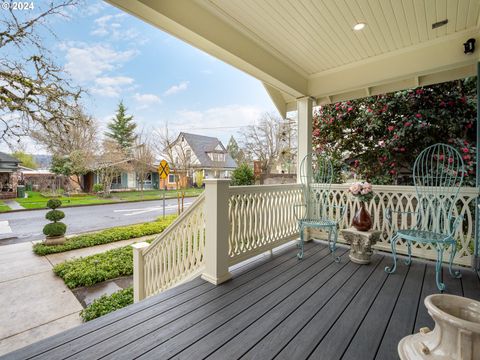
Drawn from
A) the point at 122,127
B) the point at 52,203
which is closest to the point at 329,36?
the point at 52,203

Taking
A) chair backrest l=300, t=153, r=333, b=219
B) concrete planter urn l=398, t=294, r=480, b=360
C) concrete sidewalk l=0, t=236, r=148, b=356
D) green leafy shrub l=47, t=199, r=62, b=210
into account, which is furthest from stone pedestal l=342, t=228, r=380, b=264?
green leafy shrub l=47, t=199, r=62, b=210

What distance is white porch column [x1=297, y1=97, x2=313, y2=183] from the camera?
13.0 feet

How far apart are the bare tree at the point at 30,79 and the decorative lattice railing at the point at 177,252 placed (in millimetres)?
4010

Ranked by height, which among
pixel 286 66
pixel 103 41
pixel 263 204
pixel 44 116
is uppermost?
pixel 103 41

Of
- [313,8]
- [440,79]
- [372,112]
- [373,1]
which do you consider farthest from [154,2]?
[372,112]

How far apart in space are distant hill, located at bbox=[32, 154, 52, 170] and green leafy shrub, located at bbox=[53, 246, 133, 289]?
2634mm

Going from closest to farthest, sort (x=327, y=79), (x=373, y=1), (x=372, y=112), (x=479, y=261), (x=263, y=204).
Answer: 1. (x=373, y=1)
2. (x=479, y=261)
3. (x=263, y=204)
4. (x=327, y=79)
5. (x=372, y=112)

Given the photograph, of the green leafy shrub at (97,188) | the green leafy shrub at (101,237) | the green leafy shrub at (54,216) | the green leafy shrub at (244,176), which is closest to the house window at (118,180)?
the green leafy shrub at (97,188)

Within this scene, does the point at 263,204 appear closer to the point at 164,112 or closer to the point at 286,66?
the point at 286,66

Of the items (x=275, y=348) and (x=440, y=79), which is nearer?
(x=275, y=348)

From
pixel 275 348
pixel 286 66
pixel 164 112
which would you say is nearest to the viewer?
pixel 275 348

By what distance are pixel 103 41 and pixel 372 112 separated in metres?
8.07

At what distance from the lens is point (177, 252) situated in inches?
113

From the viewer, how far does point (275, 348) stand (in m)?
1.46
